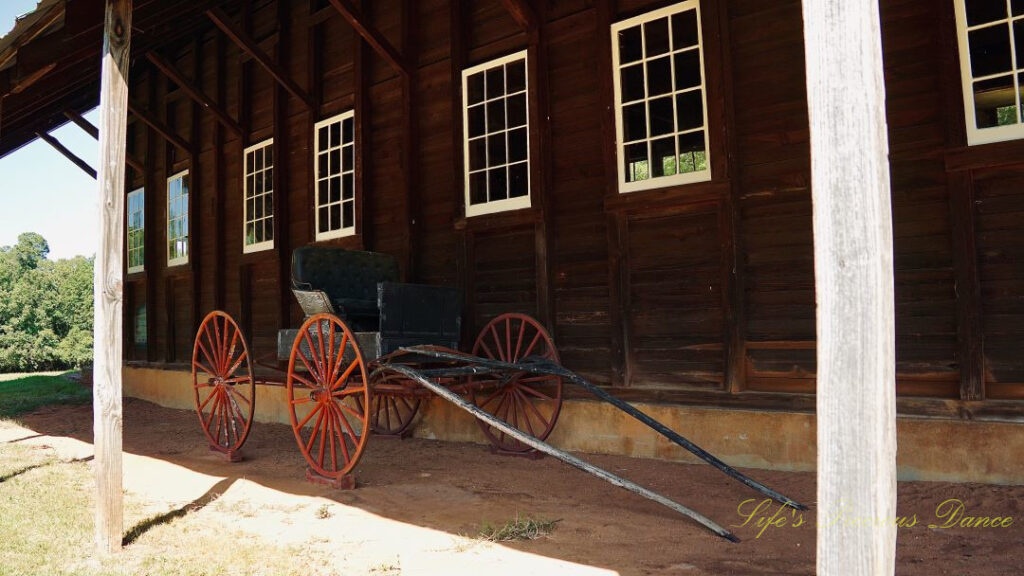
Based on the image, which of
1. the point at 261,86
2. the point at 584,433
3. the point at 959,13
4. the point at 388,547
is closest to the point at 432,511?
the point at 388,547

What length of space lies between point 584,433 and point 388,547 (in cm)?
274

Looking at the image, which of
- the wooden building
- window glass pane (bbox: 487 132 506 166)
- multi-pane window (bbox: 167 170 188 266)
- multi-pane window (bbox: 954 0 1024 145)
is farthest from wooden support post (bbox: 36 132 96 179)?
multi-pane window (bbox: 954 0 1024 145)

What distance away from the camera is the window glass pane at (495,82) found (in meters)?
7.01

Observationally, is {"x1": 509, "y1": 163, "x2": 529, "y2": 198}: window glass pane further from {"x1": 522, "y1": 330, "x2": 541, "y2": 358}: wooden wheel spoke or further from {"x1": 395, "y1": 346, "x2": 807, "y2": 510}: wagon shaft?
{"x1": 395, "y1": 346, "x2": 807, "y2": 510}: wagon shaft

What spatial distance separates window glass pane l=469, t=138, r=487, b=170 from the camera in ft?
23.5

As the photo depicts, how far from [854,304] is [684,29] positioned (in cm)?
468

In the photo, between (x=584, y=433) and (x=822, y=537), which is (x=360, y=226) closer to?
(x=584, y=433)

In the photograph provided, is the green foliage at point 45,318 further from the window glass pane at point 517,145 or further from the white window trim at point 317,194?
the window glass pane at point 517,145

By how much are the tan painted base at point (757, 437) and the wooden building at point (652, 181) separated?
0.7 inches

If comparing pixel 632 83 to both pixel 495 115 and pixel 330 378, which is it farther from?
pixel 330 378

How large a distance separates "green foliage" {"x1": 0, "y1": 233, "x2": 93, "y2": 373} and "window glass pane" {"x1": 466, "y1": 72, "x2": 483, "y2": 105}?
75.2 ft

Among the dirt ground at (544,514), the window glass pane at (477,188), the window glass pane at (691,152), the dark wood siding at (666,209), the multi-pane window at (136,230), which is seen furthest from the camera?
the multi-pane window at (136,230)

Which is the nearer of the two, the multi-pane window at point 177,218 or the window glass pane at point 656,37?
the window glass pane at point 656,37

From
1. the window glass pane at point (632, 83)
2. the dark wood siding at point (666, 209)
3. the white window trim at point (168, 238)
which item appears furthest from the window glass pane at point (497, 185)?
the white window trim at point (168, 238)
